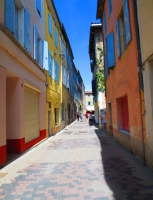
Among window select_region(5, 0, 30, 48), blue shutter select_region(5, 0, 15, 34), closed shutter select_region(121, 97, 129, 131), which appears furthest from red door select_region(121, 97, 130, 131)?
blue shutter select_region(5, 0, 15, 34)

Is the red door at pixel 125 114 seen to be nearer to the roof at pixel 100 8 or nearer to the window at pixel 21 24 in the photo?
the window at pixel 21 24

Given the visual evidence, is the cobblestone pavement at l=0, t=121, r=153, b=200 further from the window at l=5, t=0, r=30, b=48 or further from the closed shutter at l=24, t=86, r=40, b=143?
the window at l=5, t=0, r=30, b=48

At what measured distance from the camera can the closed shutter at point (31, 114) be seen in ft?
27.8

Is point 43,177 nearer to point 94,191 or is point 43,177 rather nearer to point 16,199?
point 16,199

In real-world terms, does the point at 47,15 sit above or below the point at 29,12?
above

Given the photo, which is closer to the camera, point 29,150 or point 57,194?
point 57,194

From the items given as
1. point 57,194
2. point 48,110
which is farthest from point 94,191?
point 48,110

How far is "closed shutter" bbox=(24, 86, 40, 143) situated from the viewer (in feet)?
27.8

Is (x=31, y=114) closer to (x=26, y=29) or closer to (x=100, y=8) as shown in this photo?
(x=26, y=29)

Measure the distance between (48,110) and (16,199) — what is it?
9.33m

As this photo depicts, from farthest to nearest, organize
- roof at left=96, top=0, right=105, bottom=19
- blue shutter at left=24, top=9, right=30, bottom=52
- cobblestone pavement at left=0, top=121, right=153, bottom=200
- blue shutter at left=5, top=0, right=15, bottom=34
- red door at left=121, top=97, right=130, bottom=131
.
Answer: roof at left=96, top=0, right=105, bottom=19 < red door at left=121, top=97, right=130, bottom=131 < blue shutter at left=24, top=9, right=30, bottom=52 < blue shutter at left=5, top=0, right=15, bottom=34 < cobblestone pavement at left=0, top=121, right=153, bottom=200

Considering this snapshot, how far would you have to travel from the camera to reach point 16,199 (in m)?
3.55

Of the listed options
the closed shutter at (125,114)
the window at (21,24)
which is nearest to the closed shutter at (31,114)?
the window at (21,24)

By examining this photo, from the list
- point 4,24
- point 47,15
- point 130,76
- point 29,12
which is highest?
point 47,15
